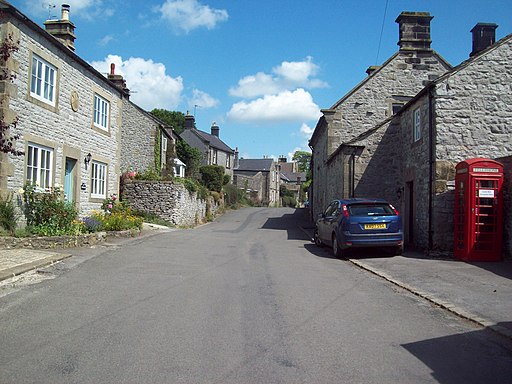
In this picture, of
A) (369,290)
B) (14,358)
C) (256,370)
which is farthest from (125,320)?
(369,290)

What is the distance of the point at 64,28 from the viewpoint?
63.6 feet

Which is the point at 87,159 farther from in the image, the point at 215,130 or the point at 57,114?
the point at 215,130

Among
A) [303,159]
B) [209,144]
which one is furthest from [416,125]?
[303,159]

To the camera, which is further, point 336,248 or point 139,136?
point 139,136

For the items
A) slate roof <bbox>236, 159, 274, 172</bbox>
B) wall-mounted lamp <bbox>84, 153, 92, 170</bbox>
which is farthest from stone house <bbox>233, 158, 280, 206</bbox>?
wall-mounted lamp <bbox>84, 153, 92, 170</bbox>

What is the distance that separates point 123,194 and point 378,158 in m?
13.7

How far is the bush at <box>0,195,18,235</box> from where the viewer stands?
12148 mm

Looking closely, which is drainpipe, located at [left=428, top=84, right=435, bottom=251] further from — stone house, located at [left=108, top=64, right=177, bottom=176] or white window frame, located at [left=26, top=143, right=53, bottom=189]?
stone house, located at [left=108, top=64, right=177, bottom=176]

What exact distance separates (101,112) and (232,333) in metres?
16.3

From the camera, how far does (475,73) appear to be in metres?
A: 14.1

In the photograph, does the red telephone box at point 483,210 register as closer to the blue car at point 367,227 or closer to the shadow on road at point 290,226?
the blue car at point 367,227

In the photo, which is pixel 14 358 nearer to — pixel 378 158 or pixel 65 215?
pixel 65 215

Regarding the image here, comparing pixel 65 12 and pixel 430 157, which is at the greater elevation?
pixel 65 12

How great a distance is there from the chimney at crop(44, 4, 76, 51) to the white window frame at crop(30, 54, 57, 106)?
447 cm
